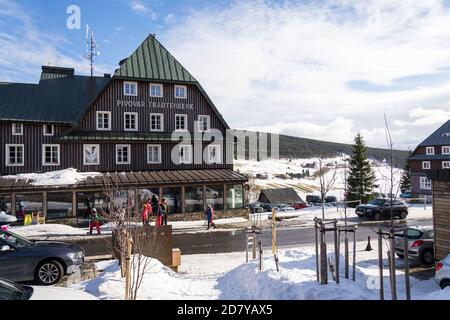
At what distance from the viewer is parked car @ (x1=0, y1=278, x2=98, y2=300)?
489cm

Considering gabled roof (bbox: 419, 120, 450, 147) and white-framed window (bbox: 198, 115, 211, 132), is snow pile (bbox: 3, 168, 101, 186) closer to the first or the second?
white-framed window (bbox: 198, 115, 211, 132)

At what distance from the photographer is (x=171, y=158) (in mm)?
30109

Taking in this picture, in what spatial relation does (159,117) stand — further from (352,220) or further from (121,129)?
(352,220)

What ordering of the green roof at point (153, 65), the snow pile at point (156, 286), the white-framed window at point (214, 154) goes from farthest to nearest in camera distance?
the white-framed window at point (214, 154), the green roof at point (153, 65), the snow pile at point (156, 286)

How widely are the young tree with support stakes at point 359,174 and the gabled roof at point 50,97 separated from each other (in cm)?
3157

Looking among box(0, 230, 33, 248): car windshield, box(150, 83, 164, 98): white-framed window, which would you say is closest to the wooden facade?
box(0, 230, 33, 248): car windshield

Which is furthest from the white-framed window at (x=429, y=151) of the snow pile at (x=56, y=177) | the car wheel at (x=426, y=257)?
the snow pile at (x=56, y=177)

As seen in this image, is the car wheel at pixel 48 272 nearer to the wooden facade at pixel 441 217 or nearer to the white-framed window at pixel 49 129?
the wooden facade at pixel 441 217

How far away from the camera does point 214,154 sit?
31.5 metres

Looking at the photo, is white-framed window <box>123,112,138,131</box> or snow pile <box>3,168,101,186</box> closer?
snow pile <box>3,168,101,186</box>

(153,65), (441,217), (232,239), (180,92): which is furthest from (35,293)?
(153,65)

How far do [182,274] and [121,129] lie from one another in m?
19.8

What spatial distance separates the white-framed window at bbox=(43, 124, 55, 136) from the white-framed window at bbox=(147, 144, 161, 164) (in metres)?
7.57

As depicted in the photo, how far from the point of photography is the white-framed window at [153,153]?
29.6 m
